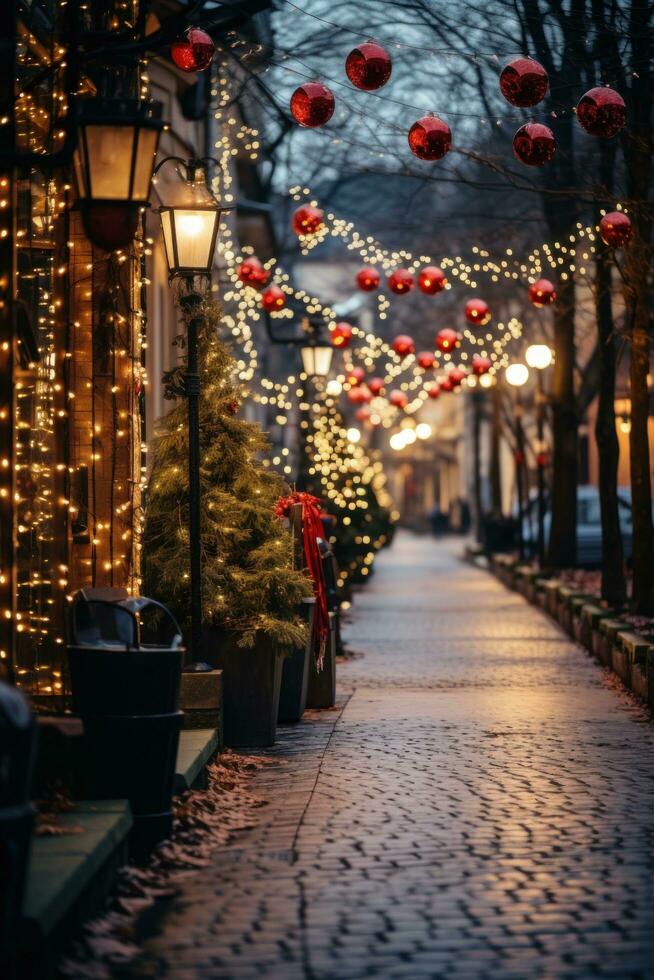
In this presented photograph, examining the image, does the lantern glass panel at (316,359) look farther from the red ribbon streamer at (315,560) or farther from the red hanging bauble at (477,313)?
the red ribbon streamer at (315,560)

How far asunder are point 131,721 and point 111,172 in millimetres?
2657

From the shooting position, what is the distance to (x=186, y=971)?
6016 mm

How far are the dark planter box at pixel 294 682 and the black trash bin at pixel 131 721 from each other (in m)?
4.89

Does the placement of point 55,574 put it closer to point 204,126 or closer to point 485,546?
point 204,126

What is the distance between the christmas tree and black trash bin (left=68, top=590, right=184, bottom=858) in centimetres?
342

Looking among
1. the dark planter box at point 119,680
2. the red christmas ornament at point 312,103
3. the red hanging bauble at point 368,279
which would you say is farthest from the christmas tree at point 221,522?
the red hanging bauble at point 368,279

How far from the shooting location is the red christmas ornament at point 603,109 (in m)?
12.3

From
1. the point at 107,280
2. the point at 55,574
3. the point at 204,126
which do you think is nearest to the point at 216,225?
the point at 107,280

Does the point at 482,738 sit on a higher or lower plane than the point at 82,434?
lower

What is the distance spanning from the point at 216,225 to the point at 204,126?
14678mm

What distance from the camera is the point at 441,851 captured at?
26.2 ft

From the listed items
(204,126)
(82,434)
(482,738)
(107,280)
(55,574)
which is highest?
(204,126)

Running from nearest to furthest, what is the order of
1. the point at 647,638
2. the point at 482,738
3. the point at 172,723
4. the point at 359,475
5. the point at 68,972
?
the point at 68,972 < the point at 172,723 < the point at 482,738 < the point at 647,638 < the point at 359,475

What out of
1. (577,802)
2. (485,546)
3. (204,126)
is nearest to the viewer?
(577,802)
